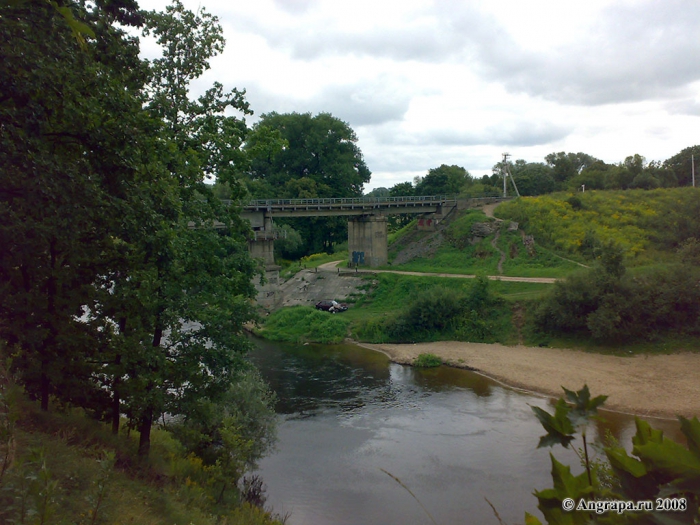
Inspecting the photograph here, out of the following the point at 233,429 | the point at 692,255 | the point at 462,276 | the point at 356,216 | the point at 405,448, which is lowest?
the point at 405,448

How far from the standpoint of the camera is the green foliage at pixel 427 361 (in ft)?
109

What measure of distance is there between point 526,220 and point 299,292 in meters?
25.5

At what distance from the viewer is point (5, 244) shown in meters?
9.44

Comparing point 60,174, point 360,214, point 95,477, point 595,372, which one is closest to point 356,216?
point 360,214

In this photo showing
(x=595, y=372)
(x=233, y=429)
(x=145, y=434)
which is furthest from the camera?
(x=595, y=372)

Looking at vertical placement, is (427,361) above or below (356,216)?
below

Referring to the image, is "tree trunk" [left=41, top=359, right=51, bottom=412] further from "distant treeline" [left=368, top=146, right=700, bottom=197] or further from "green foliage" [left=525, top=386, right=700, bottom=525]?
"distant treeline" [left=368, top=146, right=700, bottom=197]

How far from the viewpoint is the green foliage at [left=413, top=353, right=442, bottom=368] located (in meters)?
33.2

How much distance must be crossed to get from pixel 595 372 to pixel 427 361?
32.7ft

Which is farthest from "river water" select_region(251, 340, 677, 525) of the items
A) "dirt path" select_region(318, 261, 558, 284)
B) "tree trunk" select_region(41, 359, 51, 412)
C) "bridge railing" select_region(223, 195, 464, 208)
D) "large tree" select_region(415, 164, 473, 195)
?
"large tree" select_region(415, 164, 473, 195)

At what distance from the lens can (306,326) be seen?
42719mm

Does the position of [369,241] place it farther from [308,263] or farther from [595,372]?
[595,372]

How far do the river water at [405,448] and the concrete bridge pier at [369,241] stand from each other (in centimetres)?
2463

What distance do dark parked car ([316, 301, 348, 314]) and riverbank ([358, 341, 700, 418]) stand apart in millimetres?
10599
